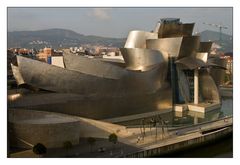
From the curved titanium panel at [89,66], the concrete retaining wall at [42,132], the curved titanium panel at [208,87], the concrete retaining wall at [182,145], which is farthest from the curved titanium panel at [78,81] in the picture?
the curved titanium panel at [208,87]

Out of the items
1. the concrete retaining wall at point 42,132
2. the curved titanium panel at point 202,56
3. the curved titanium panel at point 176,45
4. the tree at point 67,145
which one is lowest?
the tree at point 67,145

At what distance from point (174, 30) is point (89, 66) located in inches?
454

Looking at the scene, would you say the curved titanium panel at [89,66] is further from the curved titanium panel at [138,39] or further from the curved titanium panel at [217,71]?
the curved titanium panel at [217,71]

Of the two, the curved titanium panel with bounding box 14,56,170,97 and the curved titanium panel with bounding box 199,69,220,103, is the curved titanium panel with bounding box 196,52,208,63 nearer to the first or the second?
the curved titanium panel with bounding box 199,69,220,103

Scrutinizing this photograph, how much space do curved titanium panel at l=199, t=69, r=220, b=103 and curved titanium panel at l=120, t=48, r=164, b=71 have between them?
19.7 ft

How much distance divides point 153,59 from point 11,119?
13.6 m

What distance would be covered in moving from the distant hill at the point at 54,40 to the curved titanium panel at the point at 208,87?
2386 inches

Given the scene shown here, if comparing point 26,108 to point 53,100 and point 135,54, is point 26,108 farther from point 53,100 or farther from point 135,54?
point 135,54

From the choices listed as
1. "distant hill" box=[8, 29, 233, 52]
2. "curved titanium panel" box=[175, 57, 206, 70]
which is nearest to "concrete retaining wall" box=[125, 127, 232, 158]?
"curved titanium panel" box=[175, 57, 206, 70]

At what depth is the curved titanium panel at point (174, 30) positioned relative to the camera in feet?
99.8

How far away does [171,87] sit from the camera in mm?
29109

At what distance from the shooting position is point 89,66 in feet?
73.8

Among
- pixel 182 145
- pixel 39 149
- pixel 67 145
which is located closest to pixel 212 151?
pixel 182 145

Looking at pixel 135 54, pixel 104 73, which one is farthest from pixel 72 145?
pixel 135 54
